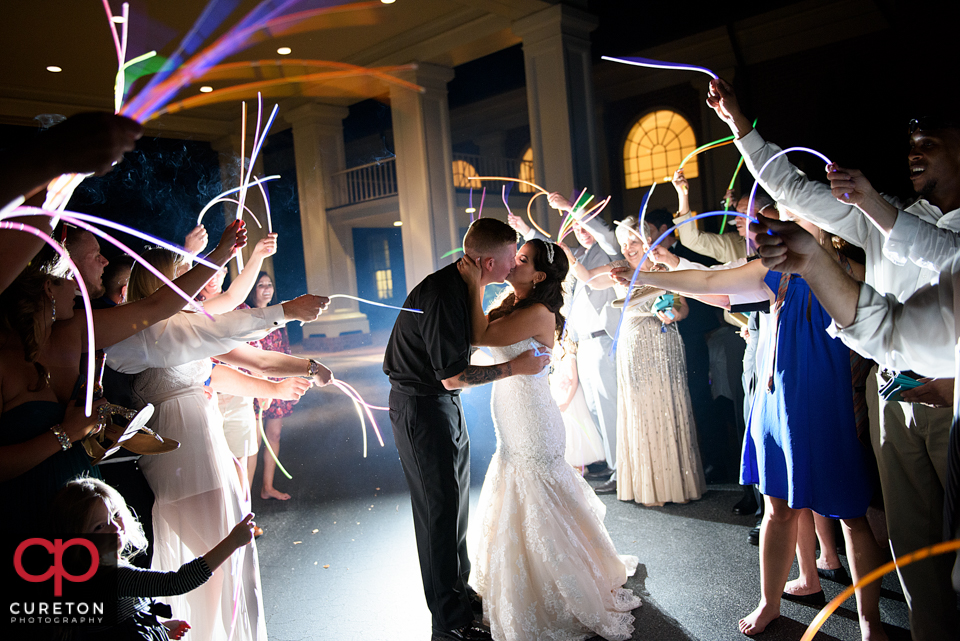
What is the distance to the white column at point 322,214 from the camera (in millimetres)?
6211

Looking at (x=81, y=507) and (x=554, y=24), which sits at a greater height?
(x=554, y=24)

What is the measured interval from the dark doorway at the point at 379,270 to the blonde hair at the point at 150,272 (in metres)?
4.44

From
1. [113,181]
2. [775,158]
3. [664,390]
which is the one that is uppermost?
[113,181]

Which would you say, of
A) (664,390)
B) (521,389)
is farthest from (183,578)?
(664,390)

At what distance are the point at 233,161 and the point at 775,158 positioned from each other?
15.1 feet

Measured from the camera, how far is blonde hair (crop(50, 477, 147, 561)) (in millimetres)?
1364

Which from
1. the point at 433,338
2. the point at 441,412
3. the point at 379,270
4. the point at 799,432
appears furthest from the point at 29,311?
the point at 379,270

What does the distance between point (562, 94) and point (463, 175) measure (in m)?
2.89

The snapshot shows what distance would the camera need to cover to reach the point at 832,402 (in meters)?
2.15

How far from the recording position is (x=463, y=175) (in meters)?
8.92

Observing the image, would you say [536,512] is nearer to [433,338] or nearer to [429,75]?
[433,338]

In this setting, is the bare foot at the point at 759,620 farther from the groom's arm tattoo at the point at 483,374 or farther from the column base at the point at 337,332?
the column base at the point at 337,332

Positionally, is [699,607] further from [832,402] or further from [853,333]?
[853,333]

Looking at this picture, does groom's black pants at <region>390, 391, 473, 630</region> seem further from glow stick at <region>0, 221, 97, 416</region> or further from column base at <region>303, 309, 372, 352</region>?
column base at <region>303, 309, 372, 352</region>
